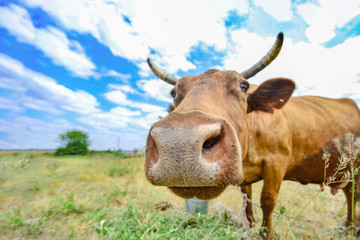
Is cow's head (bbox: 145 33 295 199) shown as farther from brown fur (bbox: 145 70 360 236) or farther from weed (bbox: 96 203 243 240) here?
weed (bbox: 96 203 243 240)

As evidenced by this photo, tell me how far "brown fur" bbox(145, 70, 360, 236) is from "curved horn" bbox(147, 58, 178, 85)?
74 cm

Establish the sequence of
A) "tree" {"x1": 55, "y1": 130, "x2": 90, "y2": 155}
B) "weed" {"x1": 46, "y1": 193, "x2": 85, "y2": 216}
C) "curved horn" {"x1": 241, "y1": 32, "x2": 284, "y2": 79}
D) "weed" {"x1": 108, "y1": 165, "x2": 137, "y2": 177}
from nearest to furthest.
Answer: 1. "curved horn" {"x1": 241, "y1": 32, "x2": 284, "y2": 79}
2. "weed" {"x1": 46, "y1": 193, "x2": 85, "y2": 216}
3. "weed" {"x1": 108, "y1": 165, "x2": 137, "y2": 177}
4. "tree" {"x1": 55, "y1": 130, "x2": 90, "y2": 155}

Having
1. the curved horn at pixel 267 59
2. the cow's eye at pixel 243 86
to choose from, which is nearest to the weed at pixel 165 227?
the cow's eye at pixel 243 86

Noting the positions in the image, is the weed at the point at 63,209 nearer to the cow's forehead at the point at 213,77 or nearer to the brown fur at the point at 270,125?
the brown fur at the point at 270,125

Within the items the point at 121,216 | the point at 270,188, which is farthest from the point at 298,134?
the point at 121,216

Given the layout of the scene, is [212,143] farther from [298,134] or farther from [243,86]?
[298,134]

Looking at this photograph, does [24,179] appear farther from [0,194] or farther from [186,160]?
[186,160]

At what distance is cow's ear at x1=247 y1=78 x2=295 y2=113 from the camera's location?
8.91ft

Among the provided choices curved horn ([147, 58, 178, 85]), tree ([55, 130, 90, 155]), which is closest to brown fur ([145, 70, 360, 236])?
curved horn ([147, 58, 178, 85])

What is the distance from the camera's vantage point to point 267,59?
249 cm

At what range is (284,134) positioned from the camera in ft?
10.7

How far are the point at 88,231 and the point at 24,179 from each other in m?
4.60

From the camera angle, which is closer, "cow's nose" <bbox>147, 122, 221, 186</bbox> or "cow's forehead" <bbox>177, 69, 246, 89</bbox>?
"cow's nose" <bbox>147, 122, 221, 186</bbox>

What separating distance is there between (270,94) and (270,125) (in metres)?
0.71
